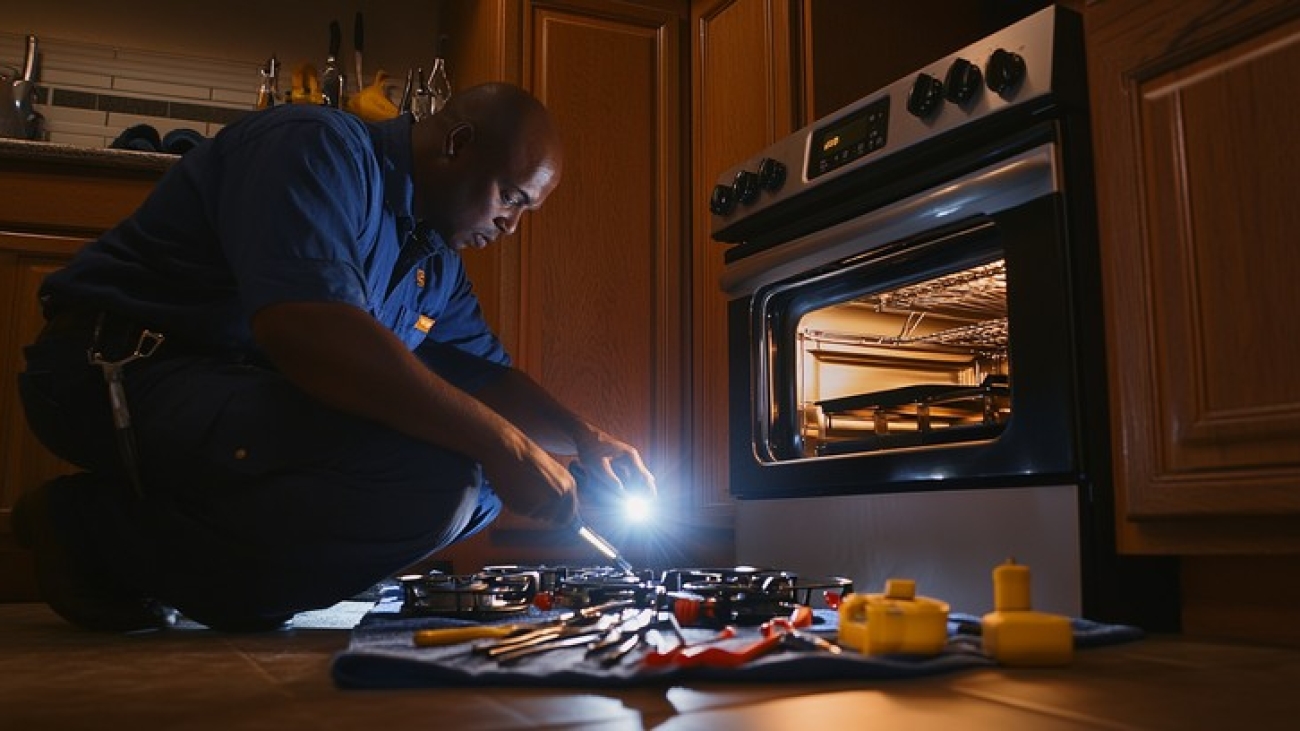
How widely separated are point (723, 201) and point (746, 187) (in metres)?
0.07

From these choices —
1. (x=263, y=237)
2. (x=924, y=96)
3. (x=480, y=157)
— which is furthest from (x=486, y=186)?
(x=924, y=96)

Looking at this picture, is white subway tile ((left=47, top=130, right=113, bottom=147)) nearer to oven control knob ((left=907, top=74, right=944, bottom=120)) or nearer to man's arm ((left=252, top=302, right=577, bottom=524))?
man's arm ((left=252, top=302, right=577, bottom=524))

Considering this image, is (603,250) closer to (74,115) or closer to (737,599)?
(737,599)

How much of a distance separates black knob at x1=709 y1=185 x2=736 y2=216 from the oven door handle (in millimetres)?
101

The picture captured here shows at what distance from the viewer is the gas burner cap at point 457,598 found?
1.25 metres

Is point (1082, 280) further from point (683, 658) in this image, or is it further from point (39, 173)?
point (39, 173)

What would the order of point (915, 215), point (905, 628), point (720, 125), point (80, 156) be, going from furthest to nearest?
point (720, 125), point (80, 156), point (915, 215), point (905, 628)

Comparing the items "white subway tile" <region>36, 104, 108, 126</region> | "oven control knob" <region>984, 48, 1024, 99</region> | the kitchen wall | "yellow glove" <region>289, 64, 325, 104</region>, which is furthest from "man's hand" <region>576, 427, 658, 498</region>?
"white subway tile" <region>36, 104, 108, 126</region>

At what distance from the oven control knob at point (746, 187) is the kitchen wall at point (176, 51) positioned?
1.46 m

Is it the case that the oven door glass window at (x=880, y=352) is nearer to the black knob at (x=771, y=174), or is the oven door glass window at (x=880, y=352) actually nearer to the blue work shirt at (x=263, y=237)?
the black knob at (x=771, y=174)

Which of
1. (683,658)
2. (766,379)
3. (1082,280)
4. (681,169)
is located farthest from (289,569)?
(681,169)

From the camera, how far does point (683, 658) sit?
2.60ft

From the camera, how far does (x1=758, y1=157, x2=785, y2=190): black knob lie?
1701 mm

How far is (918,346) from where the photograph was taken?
5.54ft
